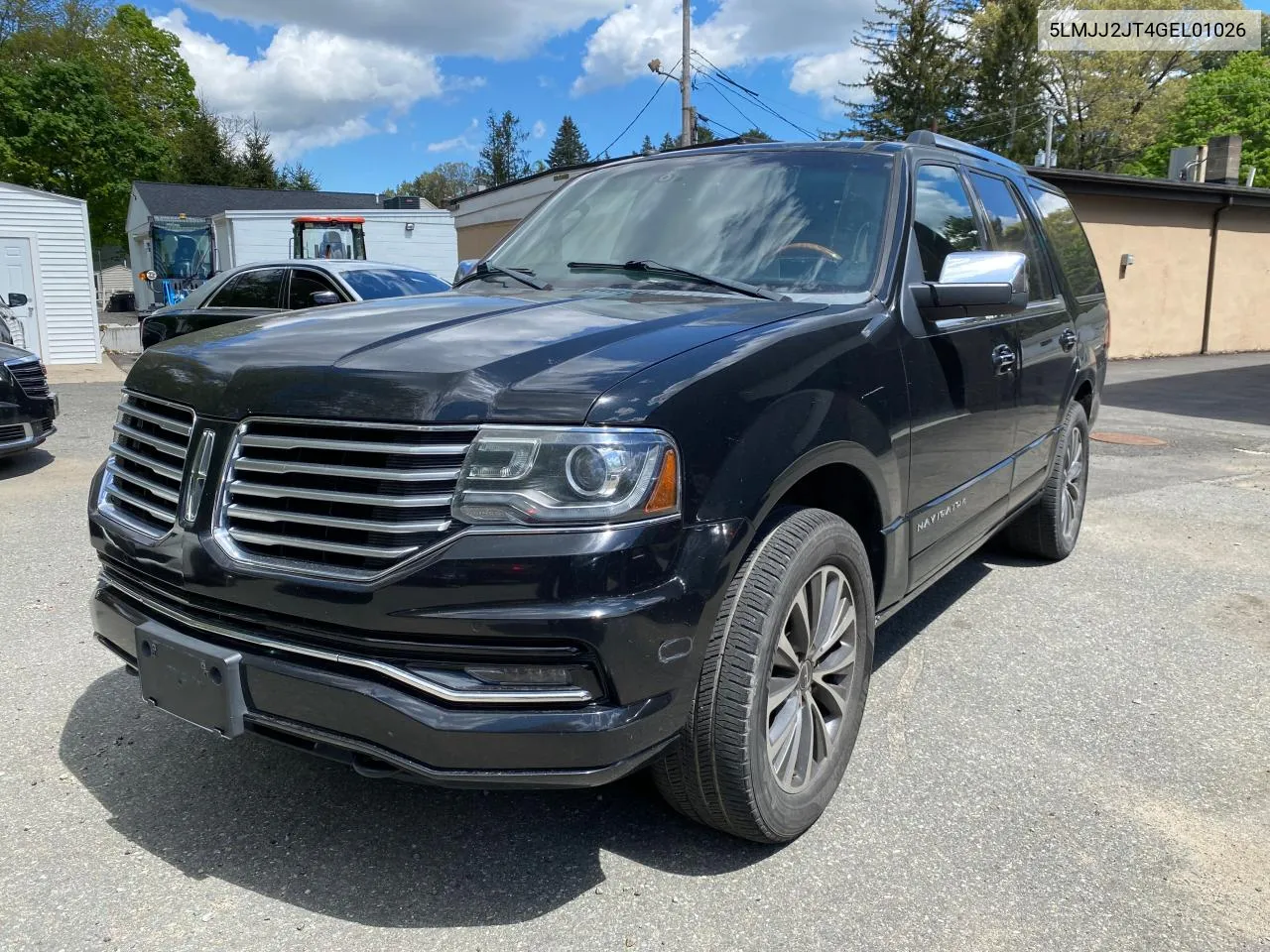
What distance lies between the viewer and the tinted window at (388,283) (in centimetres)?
899

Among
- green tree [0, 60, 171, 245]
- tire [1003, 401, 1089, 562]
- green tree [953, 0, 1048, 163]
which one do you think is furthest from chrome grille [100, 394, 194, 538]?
green tree [953, 0, 1048, 163]

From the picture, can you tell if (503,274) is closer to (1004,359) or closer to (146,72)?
(1004,359)

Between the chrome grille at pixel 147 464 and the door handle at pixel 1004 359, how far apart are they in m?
2.88

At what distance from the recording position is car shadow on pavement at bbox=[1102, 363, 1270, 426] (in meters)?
12.5

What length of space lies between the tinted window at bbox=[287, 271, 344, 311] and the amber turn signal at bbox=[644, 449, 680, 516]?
25.0 feet

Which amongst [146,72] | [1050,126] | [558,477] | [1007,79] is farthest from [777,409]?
[146,72]

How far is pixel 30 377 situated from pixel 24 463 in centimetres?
94

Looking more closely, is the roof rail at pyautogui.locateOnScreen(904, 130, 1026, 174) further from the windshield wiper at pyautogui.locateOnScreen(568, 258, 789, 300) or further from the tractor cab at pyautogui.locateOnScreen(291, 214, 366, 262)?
the tractor cab at pyautogui.locateOnScreen(291, 214, 366, 262)

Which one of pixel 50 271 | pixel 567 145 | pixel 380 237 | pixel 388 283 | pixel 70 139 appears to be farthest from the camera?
pixel 567 145

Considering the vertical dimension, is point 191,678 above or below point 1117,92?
Result: below

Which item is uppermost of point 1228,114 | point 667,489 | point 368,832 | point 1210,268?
point 1228,114

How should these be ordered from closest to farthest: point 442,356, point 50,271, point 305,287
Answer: point 442,356
point 305,287
point 50,271

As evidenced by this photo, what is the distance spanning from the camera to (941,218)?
12.1ft

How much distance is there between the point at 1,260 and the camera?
17.2 m
